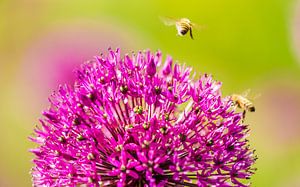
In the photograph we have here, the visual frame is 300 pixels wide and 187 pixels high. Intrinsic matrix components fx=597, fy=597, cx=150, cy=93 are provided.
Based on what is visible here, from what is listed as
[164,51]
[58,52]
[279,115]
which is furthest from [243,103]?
[164,51]

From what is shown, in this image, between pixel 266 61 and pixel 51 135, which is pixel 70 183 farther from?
pixel 266 61

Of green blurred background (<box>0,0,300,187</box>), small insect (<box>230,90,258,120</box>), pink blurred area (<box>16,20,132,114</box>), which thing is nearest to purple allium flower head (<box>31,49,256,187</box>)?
small insect (<box>230,90,258,120</box>)

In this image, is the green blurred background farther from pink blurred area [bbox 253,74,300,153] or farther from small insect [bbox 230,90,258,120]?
small insect [bbox 230,90,258,120]

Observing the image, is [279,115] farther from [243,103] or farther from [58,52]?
[243,103]

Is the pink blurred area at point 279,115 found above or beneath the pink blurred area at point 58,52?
beneath

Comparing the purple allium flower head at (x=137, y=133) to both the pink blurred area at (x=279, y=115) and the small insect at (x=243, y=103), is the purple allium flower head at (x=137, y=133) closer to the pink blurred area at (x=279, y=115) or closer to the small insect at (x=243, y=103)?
the small insect at (x=243, y=103)

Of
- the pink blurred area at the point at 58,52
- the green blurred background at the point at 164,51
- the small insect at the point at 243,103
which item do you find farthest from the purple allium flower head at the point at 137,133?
the pink blurred area at the point at 58,52
